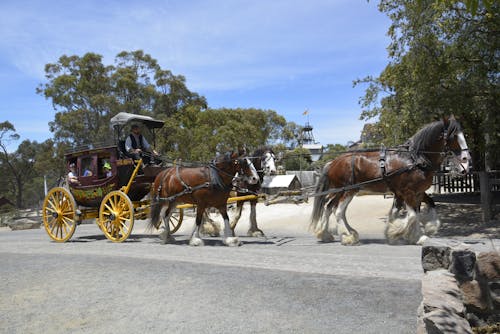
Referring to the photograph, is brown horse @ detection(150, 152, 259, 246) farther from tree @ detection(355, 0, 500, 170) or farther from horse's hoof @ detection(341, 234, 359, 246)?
tree @ detection(355, 0, 500, 170)

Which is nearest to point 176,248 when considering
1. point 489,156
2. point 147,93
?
point 489,156

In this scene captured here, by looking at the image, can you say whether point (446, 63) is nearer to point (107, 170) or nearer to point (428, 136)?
point (428, 136)

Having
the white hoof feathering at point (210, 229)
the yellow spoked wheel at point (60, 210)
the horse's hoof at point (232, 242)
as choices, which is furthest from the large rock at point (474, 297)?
Answer: the yellow spoked wheel at point (60, 210)

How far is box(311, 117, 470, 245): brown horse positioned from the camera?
799 centimetres

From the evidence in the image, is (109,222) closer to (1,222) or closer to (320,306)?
(320,306)

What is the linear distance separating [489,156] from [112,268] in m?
11.4

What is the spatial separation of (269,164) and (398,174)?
2643 millimetres

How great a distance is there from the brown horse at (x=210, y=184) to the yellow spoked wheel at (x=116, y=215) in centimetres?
81

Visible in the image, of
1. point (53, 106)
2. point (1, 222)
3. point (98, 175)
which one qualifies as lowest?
point (1, 222)

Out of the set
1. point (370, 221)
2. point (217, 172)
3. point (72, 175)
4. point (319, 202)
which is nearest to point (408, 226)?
point (319, 202)

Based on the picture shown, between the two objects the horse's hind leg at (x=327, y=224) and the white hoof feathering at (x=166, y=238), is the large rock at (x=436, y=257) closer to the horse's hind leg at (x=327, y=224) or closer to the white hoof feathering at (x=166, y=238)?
the horse's hind leg at (x=327, y=224)

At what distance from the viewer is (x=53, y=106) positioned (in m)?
30.5

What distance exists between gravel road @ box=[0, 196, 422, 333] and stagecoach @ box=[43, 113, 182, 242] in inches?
95.9

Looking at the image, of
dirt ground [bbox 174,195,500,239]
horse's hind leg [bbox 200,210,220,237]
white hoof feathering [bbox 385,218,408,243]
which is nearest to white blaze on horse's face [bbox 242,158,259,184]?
horse's hind leg [bbox 200,210,220,237]
